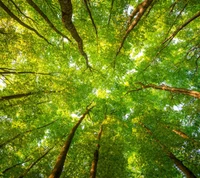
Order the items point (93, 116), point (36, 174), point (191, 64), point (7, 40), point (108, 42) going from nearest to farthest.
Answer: point (7, 40) < point (36, 174) < point (108, 42) < point (191, 64) < point (93, 116)

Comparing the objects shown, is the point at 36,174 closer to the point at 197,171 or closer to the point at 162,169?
the point at 162,169

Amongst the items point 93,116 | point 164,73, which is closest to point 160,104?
point 164,73

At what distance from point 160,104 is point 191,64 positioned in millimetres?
5081

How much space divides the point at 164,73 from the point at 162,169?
22.1ft

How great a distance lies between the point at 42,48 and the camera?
27.2ft

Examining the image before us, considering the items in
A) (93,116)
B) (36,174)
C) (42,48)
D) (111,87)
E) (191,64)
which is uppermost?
(111,87)

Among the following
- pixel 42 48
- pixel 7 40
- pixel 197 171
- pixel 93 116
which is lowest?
pixel 197 171

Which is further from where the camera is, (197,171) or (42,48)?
(42,48)

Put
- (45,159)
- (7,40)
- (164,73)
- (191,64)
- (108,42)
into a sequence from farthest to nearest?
1. (164,73)
2. (191,64)
3. (108,42)
4. (45,159)
5. (7,40)

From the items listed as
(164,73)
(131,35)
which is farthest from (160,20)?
(164,73)

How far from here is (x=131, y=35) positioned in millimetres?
7203

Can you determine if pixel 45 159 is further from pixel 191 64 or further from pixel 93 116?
pixel 191 64

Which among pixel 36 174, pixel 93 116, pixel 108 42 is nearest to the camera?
pixel 36 174

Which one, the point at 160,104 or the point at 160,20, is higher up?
the point at 160,104
